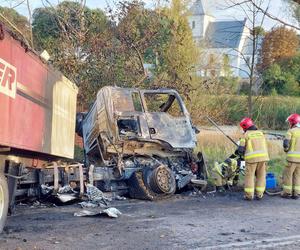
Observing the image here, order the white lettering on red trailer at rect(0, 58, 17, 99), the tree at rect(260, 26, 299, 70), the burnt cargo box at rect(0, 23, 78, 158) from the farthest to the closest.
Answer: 1. the tree at rect(260, 26, 299, 70)
2. the burnt cargo box at rect(0, 23, 78, 158)
3. the white lettering on red trailer at rect(0, 58, 17, 99)

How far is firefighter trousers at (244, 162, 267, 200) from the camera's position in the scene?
9594mm

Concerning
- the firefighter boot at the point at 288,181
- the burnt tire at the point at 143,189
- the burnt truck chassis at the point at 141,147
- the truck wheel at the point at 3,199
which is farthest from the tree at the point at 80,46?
the truck wheel at the point at 3,199

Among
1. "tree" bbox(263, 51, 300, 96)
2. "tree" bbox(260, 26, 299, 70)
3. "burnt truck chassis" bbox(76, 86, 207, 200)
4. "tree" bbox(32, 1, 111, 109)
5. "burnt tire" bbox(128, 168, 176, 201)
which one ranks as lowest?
"burnt tire" bbox(128, 168, 176, 201)

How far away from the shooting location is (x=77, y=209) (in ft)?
27.5

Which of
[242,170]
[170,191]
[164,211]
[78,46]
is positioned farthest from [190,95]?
[164,211]

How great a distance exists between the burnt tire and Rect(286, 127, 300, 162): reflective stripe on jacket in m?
2.46

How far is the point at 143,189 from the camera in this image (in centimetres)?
946

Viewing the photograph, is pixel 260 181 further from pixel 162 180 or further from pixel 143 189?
pixel 143 189

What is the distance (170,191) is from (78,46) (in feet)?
25.6

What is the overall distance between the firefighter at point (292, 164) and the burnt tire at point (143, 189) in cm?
229

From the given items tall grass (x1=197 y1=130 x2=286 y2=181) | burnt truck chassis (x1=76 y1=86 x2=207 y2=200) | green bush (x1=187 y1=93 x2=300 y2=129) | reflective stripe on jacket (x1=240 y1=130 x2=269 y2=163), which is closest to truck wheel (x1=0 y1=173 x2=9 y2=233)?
burnt truck chassis (x1=76 y1=86 x2=207 y2=200)

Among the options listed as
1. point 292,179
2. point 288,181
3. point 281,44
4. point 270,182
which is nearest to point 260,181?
point 288,181

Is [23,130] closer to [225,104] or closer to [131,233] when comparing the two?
[131,233]

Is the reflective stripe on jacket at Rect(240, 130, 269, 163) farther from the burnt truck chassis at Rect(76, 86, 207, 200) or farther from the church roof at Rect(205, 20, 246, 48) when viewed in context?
the church roof at Rect(205, 20, 246, 48)
